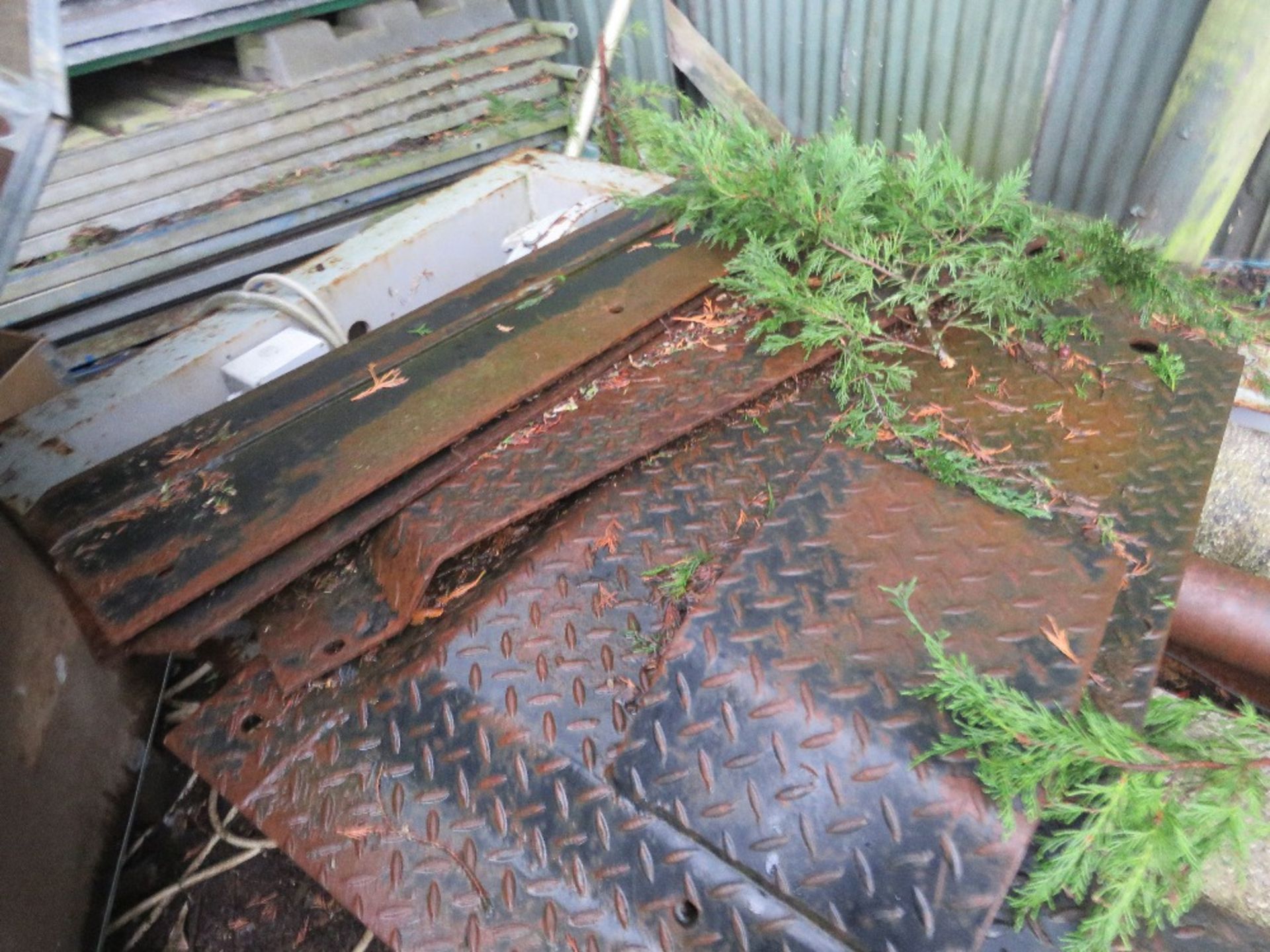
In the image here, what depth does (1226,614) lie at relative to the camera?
174 centimetres

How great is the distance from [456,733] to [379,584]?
1.19 feet

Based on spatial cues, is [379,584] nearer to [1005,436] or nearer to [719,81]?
[1005,436]

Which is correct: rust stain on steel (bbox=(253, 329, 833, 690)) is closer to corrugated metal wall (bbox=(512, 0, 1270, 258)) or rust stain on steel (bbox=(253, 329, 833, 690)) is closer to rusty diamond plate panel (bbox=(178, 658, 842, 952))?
rusty diamond plate panel (bbox=(178, 658, 842, 952))

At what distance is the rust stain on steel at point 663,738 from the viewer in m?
1.09

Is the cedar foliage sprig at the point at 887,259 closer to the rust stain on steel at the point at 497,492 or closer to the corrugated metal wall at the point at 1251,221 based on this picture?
the rust stain on steel at the point at 497,492

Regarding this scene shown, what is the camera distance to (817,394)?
183 centimetres

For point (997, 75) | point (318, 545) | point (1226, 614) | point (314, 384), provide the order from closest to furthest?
point (318, 545) < point (1226, 614) < point (314, 384) < point (997, 75)

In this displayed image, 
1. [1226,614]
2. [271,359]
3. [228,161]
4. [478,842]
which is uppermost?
[228,161]

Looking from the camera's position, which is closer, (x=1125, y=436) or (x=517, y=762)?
(x=517, y=762)

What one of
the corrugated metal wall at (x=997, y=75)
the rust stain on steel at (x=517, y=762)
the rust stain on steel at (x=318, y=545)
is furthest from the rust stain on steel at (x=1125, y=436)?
the corrugated metal wall at (x=997, y=75)

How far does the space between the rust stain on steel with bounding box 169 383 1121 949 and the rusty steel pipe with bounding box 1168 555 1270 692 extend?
662 millimetres

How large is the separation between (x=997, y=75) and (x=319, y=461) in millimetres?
3834

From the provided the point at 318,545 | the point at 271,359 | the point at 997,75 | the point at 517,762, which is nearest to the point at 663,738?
the point at 517,762

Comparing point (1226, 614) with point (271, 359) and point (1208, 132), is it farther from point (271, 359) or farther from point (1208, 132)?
point (271, 359)
